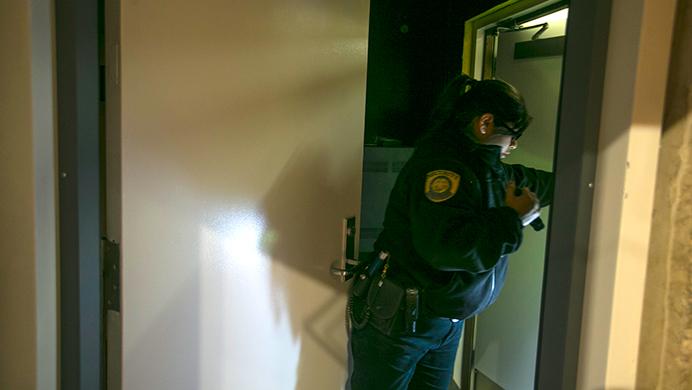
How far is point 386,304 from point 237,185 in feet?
1.68

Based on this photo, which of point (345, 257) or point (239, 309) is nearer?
point (239, 309)

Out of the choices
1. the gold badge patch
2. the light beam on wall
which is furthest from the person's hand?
the light beam on wall

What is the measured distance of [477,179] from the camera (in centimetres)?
130

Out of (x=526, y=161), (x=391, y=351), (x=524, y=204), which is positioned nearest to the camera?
(x=524, y=204)

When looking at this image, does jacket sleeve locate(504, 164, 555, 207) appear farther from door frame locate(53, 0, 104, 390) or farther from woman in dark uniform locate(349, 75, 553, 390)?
door frame locate(53, 0, 104, 390)

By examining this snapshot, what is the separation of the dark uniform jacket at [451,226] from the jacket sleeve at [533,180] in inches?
2.3

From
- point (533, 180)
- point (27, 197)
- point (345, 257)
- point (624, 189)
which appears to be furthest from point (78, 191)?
point (533, 180)

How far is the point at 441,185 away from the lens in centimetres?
124

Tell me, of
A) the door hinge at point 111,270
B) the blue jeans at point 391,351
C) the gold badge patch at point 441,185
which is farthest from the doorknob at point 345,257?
the door hinge at point 111,270

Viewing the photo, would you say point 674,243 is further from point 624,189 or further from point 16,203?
point 16,203

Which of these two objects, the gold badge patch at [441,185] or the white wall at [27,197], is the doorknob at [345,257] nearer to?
the gold badge patch at [441,185]

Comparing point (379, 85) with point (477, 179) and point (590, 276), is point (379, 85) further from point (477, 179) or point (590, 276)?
point (590, 276)

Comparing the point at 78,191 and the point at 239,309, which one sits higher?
the point at 78,191

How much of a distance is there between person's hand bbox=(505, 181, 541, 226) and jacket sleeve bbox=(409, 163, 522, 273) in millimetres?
46
